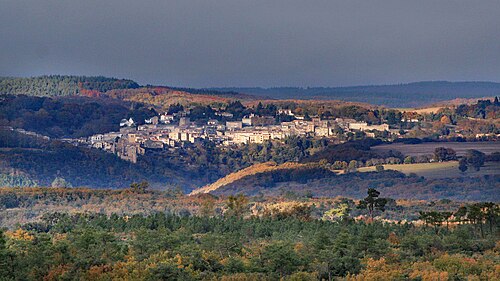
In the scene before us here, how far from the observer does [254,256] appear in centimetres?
3928

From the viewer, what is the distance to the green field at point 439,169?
102625 millimetres

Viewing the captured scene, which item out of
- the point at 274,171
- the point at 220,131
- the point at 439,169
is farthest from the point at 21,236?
the point at 220,131

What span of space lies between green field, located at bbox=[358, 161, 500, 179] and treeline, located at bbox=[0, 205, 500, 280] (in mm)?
54096

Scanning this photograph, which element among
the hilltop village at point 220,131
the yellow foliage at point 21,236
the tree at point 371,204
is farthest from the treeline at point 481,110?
the yellow foliage at point 21,236

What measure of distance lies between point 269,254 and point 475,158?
7600 cm

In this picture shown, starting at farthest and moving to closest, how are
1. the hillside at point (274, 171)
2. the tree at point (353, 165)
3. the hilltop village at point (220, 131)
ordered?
the hilltop village at point (220, 131) → the hillside at point (274, 171) → the tree at point (353, 165)

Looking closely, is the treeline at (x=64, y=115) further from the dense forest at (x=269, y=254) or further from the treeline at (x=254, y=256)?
the treeline at (x=254, y=256)

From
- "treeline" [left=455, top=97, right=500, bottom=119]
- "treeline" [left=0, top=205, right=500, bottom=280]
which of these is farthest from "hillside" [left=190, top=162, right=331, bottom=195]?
"treeline" [left=0, top=205, right=500, bottom=280]

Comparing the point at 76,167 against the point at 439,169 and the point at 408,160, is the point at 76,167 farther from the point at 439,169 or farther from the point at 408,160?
the point at 439,169

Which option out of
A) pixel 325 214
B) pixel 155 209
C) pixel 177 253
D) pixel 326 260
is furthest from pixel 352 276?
pixel 155 209

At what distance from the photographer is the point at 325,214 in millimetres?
65812

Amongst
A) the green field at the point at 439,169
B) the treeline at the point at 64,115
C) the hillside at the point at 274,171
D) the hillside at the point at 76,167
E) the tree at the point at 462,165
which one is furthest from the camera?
the treeline at the point at 64,115

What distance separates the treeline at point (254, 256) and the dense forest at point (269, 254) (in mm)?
43

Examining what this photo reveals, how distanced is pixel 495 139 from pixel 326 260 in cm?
9312
